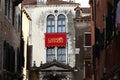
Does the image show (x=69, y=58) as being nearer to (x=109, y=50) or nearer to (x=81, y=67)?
(x=81, y=67)

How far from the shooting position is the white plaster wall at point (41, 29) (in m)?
59.2

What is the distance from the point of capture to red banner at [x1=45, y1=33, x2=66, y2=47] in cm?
5851

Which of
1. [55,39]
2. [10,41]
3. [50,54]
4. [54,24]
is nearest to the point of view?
[10,41]

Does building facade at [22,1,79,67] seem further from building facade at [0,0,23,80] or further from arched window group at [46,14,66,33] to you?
building facade at [0,0,23,80]

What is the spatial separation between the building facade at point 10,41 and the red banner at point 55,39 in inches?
873

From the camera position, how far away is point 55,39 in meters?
58.4

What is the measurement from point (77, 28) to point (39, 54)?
33.6 feet

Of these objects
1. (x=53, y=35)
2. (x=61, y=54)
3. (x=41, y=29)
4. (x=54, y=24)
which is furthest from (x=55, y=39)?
(x=54, y=24)

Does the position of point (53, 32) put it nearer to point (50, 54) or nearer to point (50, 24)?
→ point (50, 24)

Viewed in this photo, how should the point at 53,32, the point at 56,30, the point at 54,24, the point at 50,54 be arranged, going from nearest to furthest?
the point at 50,54
the point at 53,32
the point at 56,30
the point at 54,24

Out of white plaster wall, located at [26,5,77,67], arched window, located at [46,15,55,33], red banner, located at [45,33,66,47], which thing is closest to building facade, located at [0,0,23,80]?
red banner, located at [45,33,66,47]

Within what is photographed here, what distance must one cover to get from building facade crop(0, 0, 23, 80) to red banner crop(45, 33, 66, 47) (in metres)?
22.2

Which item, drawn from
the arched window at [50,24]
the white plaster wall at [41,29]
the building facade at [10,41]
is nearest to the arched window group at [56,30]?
the arched window at [50,24]

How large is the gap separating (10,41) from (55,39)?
92.3 ft
